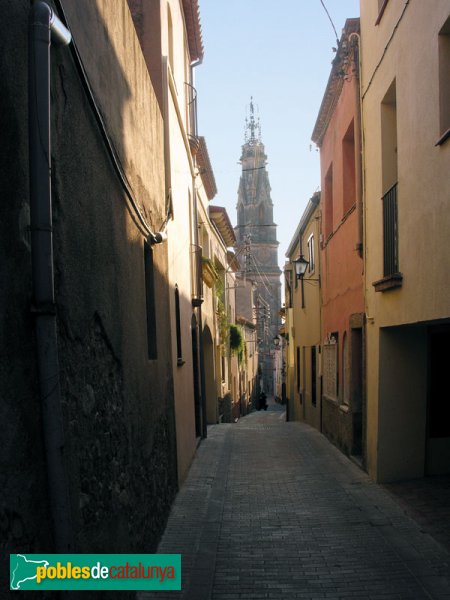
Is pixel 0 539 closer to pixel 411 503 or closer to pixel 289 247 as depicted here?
pixel 411 503

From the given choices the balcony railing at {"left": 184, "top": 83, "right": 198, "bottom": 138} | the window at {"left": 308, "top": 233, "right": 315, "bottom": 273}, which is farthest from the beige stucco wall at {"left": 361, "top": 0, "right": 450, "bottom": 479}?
the window at {"left": 308, "top": 233, "right": 315, "bottom": 273}

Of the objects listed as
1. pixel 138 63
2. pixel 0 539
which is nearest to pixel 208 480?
pixel 138 63

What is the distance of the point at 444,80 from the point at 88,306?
4372 millimetres

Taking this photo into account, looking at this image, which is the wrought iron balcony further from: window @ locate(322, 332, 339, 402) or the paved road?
the paved road

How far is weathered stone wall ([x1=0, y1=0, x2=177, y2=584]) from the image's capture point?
286 cm

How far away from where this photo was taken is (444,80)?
6.44 meters

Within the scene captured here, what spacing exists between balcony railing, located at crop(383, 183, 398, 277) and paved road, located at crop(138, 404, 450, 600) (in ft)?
9.98

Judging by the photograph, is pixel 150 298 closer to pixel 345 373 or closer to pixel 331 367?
pixel 345 373

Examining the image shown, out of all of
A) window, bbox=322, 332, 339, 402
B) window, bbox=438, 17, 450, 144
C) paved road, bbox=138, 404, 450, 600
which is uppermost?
window, bbox=438, 17, 450, 144

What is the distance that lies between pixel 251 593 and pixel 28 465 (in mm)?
3326

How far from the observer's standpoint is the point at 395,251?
27.9 ft

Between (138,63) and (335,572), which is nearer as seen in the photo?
(335,572)

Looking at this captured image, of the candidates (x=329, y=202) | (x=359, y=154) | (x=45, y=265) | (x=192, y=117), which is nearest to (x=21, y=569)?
(x=45, y=265)

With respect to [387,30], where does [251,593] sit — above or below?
below
